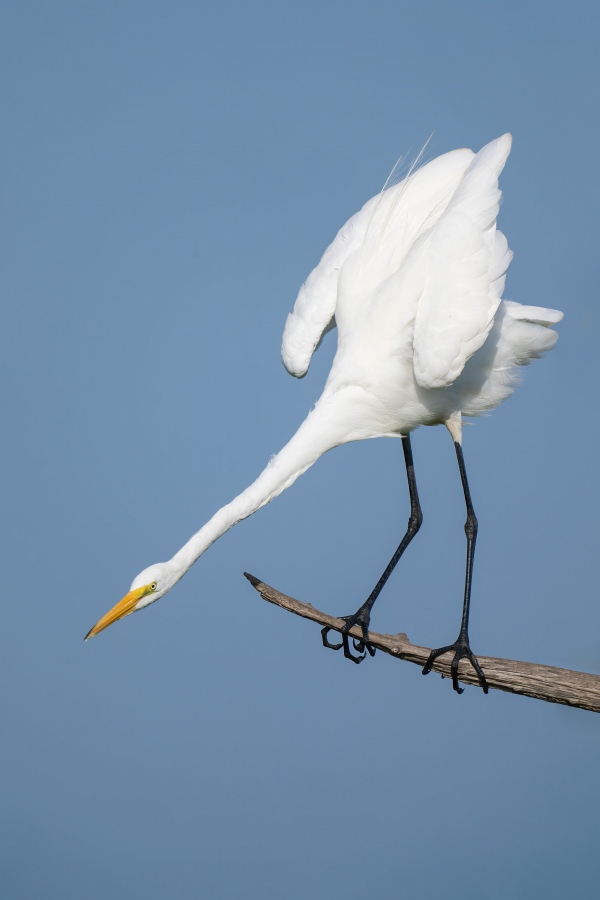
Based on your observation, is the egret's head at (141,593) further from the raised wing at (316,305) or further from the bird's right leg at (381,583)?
the raised wing at (316,305)

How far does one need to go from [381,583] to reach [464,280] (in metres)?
0.88

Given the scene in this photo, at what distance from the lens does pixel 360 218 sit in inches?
129

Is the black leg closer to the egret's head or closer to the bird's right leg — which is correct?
the bird's right leg

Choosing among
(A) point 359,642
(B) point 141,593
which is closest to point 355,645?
(A) point 359,642

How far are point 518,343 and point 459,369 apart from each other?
33 centimetres

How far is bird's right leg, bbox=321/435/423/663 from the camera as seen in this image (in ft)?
9.85

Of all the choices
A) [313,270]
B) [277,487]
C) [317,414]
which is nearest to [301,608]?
[277,487]

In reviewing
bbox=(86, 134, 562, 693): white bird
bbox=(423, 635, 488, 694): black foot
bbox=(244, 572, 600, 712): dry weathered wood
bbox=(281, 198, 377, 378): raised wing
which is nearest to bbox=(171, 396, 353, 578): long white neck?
bbox=(86, 134, 562, 693): white bird

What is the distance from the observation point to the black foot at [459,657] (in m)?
2.58

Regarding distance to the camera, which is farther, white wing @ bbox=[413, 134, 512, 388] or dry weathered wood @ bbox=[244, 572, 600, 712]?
white wing @ bbox=[413, 134, 512, 388]

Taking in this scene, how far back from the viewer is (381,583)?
3.09m

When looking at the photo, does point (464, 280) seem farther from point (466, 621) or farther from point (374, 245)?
point (466, 621)

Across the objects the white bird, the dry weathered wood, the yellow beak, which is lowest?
the dry weathered wood

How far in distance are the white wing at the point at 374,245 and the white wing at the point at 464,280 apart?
35 centimetres
